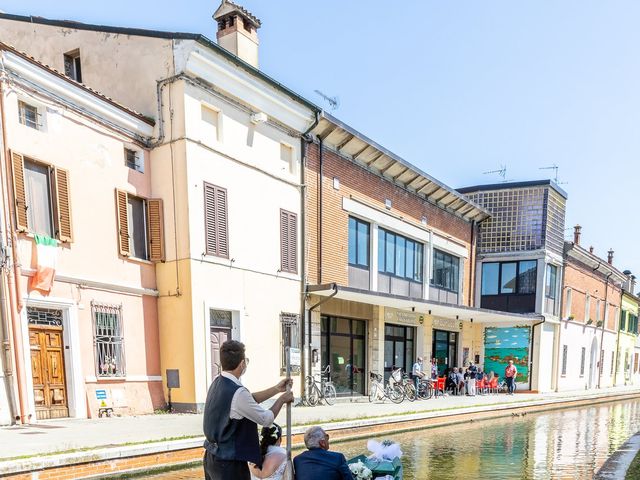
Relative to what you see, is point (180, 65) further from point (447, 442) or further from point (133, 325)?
point (447, 442)

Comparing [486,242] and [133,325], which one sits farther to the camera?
[486,242]

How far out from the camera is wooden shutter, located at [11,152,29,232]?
8.80 meters

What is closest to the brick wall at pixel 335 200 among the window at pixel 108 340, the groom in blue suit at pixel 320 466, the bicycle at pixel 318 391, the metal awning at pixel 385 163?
the metal awning at pixel 385 163

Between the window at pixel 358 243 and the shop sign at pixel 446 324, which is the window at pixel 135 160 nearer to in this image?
the window at pixel 358 243

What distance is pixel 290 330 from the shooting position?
1385 cm

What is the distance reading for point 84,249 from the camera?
32.8ft

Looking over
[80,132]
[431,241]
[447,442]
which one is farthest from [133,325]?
[431,241]

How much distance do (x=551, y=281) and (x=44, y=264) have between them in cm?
2375

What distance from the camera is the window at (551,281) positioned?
24969mm

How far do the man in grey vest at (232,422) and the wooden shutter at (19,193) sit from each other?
7348 millimetres

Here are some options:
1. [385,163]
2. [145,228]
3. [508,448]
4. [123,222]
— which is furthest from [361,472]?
[385,163]

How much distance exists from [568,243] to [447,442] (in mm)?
19870

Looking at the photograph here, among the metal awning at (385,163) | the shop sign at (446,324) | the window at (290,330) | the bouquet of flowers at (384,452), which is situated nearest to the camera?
the bouquet of flowers at (384,452)

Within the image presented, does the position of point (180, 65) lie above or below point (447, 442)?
above
